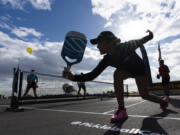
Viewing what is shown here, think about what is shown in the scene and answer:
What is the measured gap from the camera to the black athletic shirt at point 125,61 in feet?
8.70

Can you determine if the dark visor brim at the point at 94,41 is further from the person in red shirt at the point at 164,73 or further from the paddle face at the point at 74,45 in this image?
the person in red shirt at the point at 164,73

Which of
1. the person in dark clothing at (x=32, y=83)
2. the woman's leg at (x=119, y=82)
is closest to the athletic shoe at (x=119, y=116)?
the woman's leg at (x=119, y=82)

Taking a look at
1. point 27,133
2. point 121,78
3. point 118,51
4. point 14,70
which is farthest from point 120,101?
point 14,70

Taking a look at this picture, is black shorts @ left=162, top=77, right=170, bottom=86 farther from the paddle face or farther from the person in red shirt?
the paddle face

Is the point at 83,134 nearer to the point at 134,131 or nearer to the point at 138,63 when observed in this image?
the point at 134,131

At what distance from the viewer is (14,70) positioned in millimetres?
5129

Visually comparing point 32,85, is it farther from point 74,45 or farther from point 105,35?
point 105,35

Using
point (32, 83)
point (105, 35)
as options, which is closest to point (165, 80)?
point (105, 35)

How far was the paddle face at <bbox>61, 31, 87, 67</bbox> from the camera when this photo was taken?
3341mm

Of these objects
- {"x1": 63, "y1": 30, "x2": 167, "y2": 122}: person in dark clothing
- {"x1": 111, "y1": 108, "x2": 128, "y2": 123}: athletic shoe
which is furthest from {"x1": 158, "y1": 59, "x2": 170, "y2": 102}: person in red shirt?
{"x1": 111, "y1": 108, "x2": 128, "y2": 123}: athletic shoe

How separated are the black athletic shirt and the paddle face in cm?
71

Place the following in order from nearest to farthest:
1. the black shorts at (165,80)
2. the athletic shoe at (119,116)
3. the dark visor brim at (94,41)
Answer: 1. the athletic shoe at (119,116)
2. the dark visor brim at (94,41)
3. the black shorts at (165,80)

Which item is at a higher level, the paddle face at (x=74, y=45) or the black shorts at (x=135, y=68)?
the paddle face at (x=74, y=45)

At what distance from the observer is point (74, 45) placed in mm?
3881
